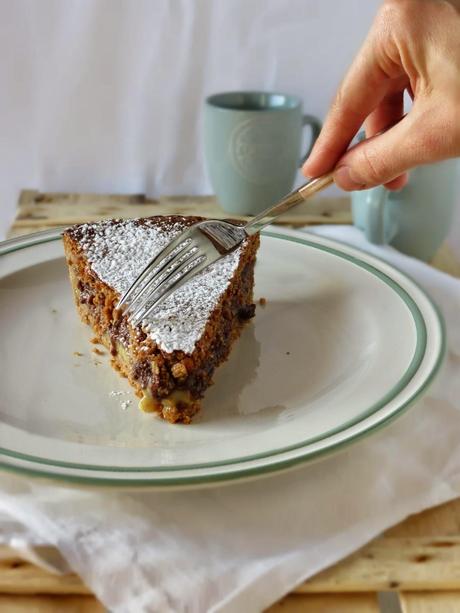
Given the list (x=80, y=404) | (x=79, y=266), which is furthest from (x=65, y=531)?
(x=79, y=266)

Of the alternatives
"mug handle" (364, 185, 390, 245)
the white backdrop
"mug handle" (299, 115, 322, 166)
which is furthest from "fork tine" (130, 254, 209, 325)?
the white backdrop

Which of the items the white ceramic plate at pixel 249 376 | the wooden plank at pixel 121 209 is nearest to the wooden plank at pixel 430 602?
the white ceramic plate at pixel 249 376

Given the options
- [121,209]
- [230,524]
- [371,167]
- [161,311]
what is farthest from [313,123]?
[230,524]

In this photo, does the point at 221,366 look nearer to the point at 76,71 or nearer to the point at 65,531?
the point at 65,531

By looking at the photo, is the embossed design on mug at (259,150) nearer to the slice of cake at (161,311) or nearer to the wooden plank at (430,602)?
the slice of cake at (161,311)

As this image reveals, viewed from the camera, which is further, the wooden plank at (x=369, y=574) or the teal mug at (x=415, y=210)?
the teal mug at (x=415, y=210)

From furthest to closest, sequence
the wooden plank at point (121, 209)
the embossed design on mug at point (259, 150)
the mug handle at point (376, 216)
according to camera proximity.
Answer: the wooden plank at point (121, 209) → the embossed design on mug at point (259, 150) → the mug handle at point (376, 216)

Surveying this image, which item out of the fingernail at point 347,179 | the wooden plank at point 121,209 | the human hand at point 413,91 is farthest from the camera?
the wooden plank at point 121,209

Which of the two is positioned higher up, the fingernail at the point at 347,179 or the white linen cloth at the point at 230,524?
the fingernail at the point at 347,179

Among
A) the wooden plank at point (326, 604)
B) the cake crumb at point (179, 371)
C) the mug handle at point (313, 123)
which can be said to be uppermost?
the mug handle at point (313, 123)
